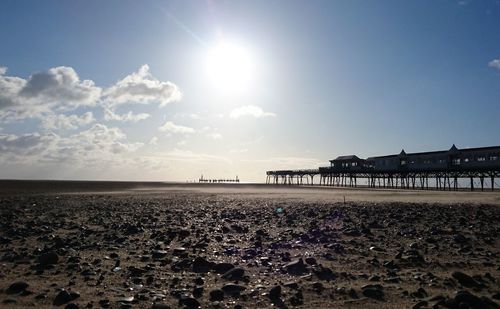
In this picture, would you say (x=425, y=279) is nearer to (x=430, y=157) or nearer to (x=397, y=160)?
(x=430, y=157)

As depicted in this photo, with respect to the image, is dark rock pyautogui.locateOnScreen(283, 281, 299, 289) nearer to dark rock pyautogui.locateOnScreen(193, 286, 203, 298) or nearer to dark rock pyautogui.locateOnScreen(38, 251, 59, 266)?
dark rock pyautogui.locateOnScreen(193, 286, 203, 298)

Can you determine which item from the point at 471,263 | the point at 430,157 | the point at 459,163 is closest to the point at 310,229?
the point at 471,263

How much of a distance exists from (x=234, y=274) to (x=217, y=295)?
4.69 feet

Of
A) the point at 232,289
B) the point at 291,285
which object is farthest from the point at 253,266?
the point at 232,289

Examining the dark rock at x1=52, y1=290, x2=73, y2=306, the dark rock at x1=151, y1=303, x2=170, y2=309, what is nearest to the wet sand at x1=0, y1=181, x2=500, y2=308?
the dark rock at x1=52, y1=290, x2=73, y2=306

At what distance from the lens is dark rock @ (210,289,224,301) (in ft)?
23.9

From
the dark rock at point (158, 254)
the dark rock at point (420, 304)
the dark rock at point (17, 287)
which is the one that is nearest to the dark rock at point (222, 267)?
the dark rock at point (158, 254)

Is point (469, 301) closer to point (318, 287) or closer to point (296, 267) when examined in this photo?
point (318, 287)

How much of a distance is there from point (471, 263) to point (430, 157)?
7556cm

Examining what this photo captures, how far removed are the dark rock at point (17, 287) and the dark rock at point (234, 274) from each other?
390 cm

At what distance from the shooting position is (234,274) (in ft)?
28.8

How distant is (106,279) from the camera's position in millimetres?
8633

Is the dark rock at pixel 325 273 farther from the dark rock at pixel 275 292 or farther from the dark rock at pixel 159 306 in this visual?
the dark rock at pixel 159 306

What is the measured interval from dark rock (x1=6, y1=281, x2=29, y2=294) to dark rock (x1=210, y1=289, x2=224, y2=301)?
143 inches
